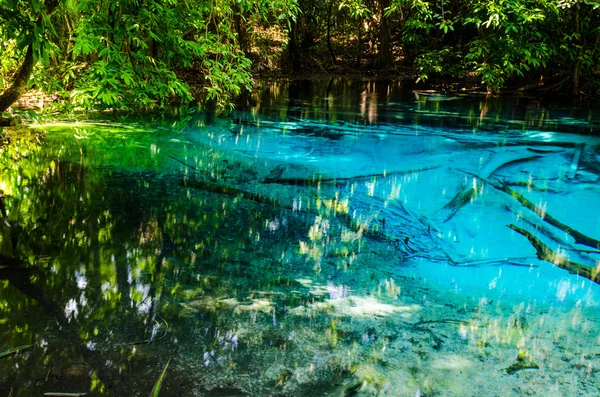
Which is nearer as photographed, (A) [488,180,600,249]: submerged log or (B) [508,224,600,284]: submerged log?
(B) [508,224,600,284]: submerged log

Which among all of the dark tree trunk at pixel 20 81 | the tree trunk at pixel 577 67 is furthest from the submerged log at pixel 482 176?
the tree trunk at pixel 577 67

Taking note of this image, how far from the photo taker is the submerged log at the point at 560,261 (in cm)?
246

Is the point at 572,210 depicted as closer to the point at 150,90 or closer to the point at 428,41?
the point at 150,90

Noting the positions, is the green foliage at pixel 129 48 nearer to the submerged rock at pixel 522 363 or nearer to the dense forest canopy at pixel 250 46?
the dense forest canopy at pixel 250 46

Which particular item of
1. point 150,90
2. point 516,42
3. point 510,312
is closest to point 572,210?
point 510,312

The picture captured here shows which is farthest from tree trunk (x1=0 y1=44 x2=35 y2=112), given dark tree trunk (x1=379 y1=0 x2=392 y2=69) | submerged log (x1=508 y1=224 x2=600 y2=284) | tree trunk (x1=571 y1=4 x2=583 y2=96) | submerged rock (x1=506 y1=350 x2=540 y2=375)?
dark tree trunk (x1=379 y1=0 x2=392 y2=69)

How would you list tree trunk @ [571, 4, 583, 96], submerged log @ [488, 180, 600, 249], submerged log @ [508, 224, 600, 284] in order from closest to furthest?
submerged log @ [508, 224, 600, 284], submerged log @ [488, 180, 600, 249], tree trunk @ [571, 4, 583, 96]

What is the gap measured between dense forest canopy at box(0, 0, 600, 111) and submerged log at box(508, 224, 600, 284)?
2.56m

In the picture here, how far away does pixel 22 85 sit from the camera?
3020 mm

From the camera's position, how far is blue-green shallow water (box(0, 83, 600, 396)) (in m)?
1.68

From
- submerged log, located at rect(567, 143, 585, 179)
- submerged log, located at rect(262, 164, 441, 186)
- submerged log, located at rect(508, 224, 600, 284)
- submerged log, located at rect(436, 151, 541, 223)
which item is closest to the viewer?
submerged log, located at rect(508, 224, 600, 284)

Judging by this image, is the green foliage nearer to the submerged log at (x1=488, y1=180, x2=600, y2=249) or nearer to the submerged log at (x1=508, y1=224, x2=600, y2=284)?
the submerged log at (x1=488, y1=180, x2=600, y2=249)

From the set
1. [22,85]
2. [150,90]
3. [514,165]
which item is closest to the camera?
[22,85]

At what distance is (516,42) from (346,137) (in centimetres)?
390
